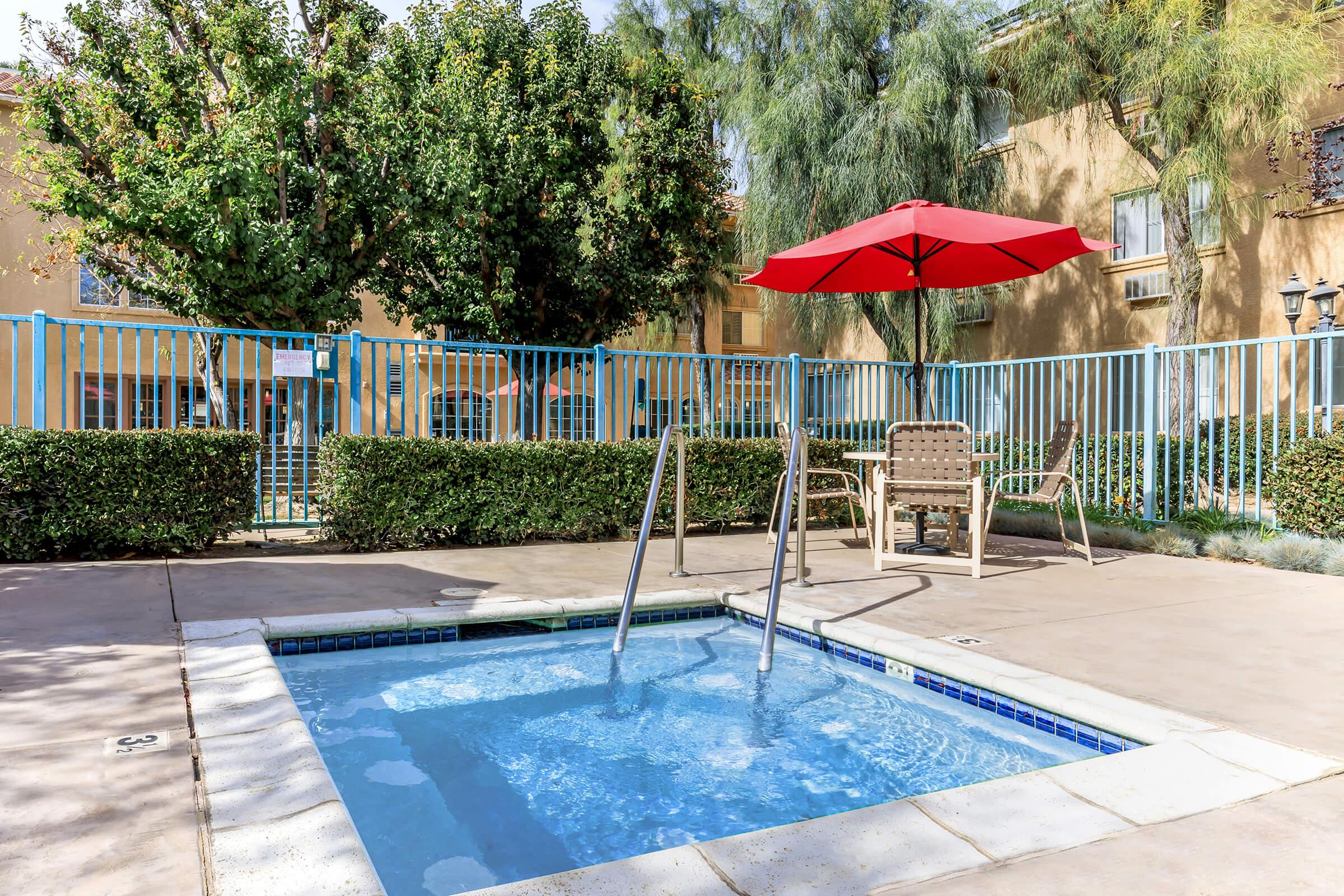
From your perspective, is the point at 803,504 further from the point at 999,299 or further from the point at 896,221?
the point at 999,299

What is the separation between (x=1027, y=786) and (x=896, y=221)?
4795mm

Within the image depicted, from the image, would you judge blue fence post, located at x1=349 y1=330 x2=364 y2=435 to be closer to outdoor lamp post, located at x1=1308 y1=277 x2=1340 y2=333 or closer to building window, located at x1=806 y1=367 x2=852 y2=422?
building window, located at x1=806 y1=367 x2=852 y2=422

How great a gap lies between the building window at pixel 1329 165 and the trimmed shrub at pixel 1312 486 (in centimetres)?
697

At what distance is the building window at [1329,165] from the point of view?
1223 centimetres

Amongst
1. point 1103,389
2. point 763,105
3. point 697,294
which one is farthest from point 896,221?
point 1103,389

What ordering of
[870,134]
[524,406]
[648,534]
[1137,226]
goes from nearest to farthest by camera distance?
[648,534]
[524,406]
[870,134]
[1137,226]

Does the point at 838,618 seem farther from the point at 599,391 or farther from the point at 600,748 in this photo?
the point at 599,391

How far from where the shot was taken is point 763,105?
15.6 metres

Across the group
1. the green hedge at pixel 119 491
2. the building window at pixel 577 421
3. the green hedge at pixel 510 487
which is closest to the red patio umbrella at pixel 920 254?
the green hedge at pixel 510 487

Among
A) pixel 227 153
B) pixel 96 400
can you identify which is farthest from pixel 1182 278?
pixel 96 400

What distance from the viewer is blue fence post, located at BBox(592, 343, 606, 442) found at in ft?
28.1

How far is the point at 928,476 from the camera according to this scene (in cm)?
627

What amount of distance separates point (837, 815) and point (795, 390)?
7999mm

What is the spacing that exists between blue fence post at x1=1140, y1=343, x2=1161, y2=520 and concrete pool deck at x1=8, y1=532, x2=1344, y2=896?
1380 mm
